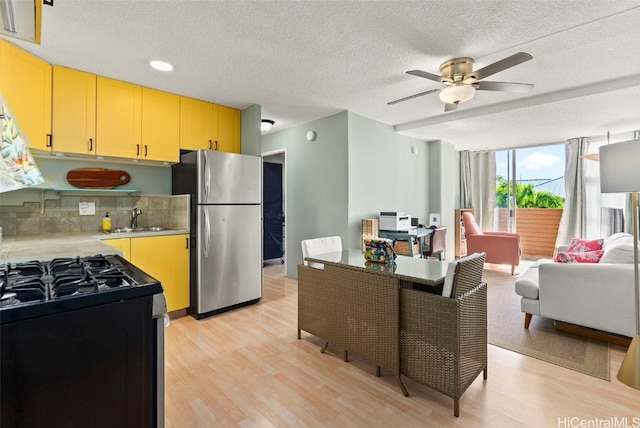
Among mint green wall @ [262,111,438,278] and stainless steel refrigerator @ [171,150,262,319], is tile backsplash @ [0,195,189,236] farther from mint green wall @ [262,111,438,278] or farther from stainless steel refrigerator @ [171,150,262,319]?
mint green wall @ [262,111,438,278]

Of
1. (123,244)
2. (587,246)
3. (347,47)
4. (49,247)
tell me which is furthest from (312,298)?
(587,246)

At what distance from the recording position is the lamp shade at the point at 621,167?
1.82 meters

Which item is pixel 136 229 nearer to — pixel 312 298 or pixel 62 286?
pixel 312 298

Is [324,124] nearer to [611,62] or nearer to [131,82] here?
[131,82]

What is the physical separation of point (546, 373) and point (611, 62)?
8.84 ft

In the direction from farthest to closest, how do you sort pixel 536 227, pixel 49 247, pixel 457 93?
1. pixel 536 227
2. pixel 457 93
3. pixel 49 247

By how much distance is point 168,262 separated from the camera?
301 cm

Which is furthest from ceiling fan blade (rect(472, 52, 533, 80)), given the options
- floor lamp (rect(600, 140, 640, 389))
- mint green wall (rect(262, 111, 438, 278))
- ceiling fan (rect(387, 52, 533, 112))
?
mint green wall (rect(262, 111, 438, 278))

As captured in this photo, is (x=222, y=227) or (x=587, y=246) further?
(x=587, y=246)

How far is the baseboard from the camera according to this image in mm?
2379

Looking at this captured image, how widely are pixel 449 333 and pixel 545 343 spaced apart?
4.90ft

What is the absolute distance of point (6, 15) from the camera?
931mm

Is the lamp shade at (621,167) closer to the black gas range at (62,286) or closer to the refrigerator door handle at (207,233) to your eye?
the black gas range at (62,286)

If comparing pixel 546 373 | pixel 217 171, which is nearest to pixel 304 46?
pixel 217 171
